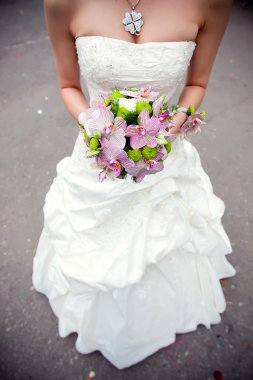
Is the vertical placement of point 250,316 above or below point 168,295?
below

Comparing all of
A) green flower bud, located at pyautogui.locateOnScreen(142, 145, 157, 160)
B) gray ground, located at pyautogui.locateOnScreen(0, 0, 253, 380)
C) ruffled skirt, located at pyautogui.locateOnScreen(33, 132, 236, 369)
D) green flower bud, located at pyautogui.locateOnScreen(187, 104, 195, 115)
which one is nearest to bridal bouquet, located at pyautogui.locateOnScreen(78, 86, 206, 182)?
green flower bud, located at pyautogui.locateOnScreen(142, 145, 157, 160)

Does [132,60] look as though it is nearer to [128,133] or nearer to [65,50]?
[65,50]

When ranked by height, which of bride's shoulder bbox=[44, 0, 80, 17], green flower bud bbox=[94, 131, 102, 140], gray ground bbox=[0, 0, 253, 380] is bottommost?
gray ground bbox=[0, 0, 253, 380]

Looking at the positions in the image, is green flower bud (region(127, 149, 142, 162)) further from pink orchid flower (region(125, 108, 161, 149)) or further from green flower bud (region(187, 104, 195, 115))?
green flower bud (region(187, 104, 195, 115))

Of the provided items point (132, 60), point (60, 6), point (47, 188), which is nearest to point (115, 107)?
point (132, 60)

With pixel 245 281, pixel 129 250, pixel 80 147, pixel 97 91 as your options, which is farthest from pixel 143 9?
pixel 245 281

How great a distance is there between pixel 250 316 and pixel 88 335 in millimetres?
1130

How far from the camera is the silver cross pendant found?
148 centimetres

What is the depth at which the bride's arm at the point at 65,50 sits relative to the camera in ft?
4.97

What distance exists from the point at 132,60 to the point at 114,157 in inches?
22.5

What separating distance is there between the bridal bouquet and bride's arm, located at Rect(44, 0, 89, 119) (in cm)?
56

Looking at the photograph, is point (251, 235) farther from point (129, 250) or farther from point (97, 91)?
point (97, 91)

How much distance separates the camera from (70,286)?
1873 mm

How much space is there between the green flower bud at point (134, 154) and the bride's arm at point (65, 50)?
71 cm
